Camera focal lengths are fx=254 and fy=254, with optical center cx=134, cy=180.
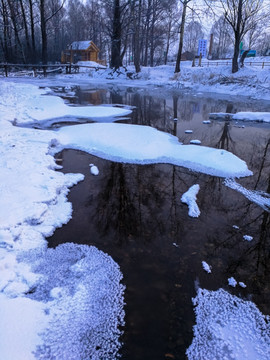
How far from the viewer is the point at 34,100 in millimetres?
12281

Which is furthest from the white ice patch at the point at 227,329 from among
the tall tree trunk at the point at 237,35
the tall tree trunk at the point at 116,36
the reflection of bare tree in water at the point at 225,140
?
the tall tree trunk at the point at 116,36

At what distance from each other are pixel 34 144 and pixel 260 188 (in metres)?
5.32

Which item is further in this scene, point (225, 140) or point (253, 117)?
point (253, 117)

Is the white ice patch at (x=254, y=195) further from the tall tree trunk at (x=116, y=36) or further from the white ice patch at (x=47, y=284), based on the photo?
the tall tree trunk at (x=116, y=36)

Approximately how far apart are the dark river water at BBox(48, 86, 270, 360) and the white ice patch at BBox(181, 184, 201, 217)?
9 centimetres

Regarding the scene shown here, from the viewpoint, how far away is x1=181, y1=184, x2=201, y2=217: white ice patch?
4168 millimetres

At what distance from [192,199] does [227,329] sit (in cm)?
243

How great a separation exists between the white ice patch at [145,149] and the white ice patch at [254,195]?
42 centimetres

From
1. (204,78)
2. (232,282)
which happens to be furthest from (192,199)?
(204,78)

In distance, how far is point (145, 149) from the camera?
263 inches

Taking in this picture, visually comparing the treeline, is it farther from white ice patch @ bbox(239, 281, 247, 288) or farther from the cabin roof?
white ice patch @ bbox(239, 281, 247, 288)

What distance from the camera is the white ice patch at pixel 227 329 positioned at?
2125mm

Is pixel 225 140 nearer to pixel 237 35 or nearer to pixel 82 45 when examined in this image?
pixel 237 35

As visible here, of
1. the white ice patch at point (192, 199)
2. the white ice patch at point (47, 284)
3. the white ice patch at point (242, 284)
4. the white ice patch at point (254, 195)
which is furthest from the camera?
the white ice patch at point (254, 195)
